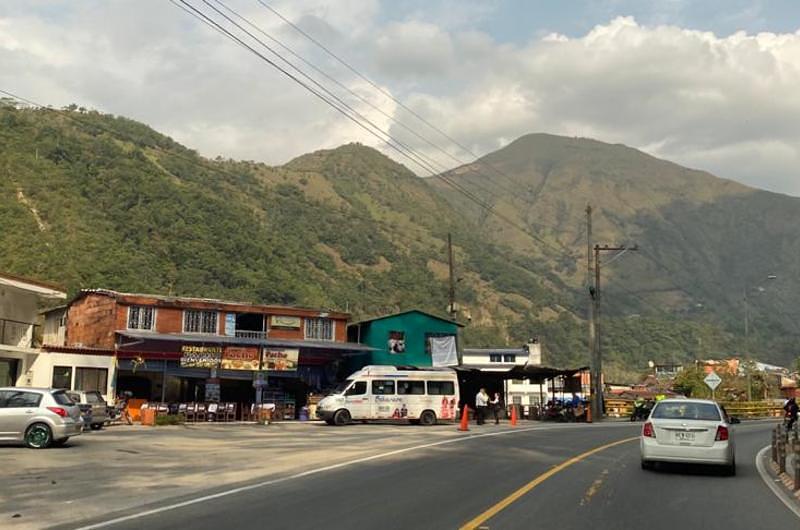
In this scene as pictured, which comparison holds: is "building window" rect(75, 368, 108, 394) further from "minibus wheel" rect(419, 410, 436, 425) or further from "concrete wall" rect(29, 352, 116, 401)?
"minibus wheel" rect(419, 410, 436, 425)

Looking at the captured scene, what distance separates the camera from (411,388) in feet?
116

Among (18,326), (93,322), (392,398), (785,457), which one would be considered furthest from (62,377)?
(785,457)

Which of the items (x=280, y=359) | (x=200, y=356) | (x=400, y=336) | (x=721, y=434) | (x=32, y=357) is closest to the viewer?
(x=721, y=434)

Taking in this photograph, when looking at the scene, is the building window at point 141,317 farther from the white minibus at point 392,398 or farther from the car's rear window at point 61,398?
the car's rear window at point 61,398

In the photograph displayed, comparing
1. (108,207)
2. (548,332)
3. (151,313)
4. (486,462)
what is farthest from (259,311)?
(548,332)

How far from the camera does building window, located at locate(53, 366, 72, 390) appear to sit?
111 feet

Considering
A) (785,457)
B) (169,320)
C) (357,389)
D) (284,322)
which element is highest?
(284,322)

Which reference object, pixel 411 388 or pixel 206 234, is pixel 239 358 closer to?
pixel 411 388

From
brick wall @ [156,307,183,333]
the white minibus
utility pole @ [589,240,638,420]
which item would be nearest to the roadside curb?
the white minibus

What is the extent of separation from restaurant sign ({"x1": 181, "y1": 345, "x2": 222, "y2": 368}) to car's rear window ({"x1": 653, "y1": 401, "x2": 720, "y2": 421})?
2673 centimetres

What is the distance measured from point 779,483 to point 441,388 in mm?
22277

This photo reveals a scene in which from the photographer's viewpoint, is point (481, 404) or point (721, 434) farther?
point (481, 404)

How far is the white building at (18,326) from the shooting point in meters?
32.1

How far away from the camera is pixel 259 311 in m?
43.0
